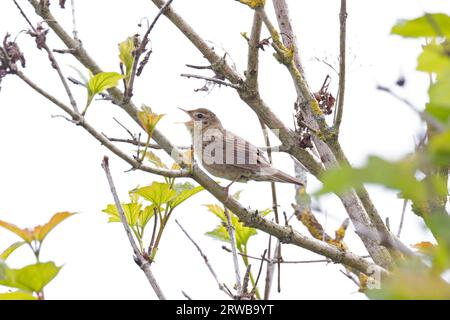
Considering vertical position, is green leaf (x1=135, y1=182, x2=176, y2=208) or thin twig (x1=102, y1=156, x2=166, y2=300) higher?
green leaf (x1=135, y1=182, x2=176, y2=208)

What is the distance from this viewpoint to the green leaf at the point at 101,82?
240 cm

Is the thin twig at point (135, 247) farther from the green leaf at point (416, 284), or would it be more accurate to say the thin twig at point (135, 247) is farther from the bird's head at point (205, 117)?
the bird's head at point (205, 117)

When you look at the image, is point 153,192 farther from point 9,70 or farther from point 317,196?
point 317,196

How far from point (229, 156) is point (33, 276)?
14.9 ft

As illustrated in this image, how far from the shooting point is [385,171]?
0.75 metres

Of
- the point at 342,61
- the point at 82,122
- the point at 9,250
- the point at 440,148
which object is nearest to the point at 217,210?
the point at 342,61

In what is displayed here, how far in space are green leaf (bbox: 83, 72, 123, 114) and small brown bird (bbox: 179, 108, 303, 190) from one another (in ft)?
9.30

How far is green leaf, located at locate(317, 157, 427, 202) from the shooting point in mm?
752

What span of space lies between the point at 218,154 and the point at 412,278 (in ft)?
17.9

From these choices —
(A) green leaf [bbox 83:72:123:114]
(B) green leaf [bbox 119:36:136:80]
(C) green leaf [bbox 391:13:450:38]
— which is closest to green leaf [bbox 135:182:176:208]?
(B) green leaf [bbox 119:36:136:80]

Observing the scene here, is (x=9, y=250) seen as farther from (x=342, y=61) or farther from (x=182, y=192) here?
(x=342, y=61)

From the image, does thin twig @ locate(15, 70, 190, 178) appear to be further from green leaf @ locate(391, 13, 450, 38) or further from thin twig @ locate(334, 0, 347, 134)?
green leaf @ locate(391, 13, 450, 38)

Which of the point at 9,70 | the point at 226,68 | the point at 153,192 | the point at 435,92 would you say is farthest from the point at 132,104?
the point at 435,92

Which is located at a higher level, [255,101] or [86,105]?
[255,101]
